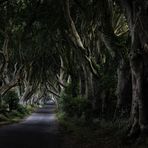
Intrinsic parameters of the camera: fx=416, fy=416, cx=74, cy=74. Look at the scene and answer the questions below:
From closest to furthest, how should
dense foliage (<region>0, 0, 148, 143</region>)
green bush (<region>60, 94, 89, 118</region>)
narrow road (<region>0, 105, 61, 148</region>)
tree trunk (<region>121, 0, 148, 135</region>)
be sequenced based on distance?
tree trunk (<region>121, 0, 148, 135</region>) < dense foliage (<region>0, 0, 148, 143</region>) < narrow road (<region>0, 105, 61, 148</region>) < green bush (<region>60, 94, 89, 118</region>)

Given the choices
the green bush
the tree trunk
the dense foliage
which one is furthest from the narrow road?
the tree trunk

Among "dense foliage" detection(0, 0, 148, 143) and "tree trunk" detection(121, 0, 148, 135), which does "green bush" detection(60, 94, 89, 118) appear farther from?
"tree trunk" detection(121, 0, 148, 135)

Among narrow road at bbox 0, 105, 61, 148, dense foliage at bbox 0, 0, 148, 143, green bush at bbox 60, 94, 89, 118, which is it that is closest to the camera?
dense foliage at bbox 0, 0, 148, 143

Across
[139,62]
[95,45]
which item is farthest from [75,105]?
[139,62]

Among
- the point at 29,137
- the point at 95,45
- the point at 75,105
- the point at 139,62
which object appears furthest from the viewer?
the point at 75,105

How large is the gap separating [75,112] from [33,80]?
24.5 m

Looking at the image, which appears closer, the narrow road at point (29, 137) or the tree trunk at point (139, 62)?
the tree trunk at point (139, 62)

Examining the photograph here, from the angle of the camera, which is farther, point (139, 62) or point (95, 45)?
point (95, 45)

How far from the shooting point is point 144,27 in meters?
15.3

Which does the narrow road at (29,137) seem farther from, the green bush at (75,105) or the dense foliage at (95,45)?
the dense foliage at (95,45)

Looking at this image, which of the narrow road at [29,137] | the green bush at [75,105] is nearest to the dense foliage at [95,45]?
the green bush at [75,105]

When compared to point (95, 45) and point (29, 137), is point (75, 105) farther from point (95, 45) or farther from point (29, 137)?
point (29, 137)

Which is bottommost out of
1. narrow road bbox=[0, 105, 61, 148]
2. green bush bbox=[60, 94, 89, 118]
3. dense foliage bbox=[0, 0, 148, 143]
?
narrow road bbox=[0, 105, 61, 148]

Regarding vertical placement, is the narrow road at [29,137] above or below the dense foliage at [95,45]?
below
